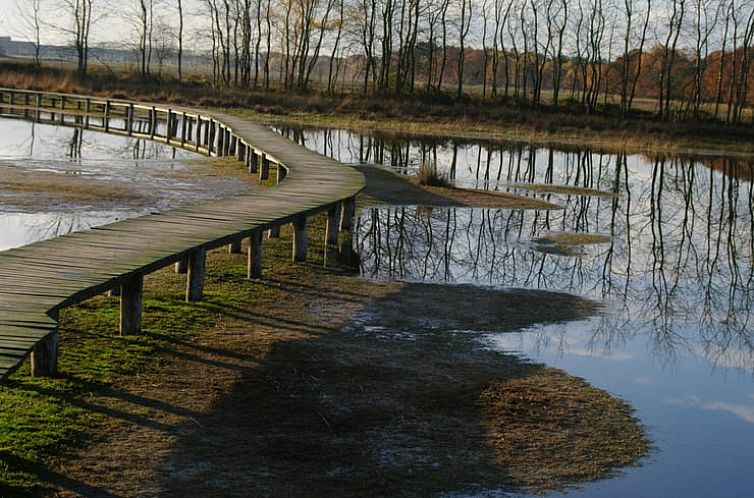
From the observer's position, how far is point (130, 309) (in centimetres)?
835

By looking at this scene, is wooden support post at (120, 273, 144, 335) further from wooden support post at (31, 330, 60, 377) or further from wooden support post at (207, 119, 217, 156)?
wooden support post at (207, 119, 217, 156)

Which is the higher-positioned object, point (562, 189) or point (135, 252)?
point (135, 252)

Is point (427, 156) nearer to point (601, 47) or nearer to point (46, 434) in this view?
point (46, 434)

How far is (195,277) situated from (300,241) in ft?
9.22

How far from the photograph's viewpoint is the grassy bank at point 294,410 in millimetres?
5770

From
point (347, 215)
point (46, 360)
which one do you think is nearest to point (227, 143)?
point (347, 215)

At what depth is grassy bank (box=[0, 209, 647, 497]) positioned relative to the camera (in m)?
5.77

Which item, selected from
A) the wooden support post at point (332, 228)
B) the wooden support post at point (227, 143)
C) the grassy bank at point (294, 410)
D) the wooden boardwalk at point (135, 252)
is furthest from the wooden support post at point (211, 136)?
the grassy bank at point (294, 410)

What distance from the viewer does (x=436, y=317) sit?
9812 mm

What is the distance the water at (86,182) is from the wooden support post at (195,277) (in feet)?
11.0

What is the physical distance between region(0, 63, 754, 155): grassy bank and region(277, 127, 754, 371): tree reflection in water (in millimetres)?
12919

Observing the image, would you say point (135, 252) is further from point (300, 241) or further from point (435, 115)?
point (435, 115)

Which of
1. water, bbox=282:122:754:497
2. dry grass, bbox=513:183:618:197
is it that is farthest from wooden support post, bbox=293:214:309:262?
dry grass, bbox=513:183:618:197

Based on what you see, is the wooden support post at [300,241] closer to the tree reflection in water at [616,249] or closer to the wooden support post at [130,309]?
the tree reflection in water at [616,249]
